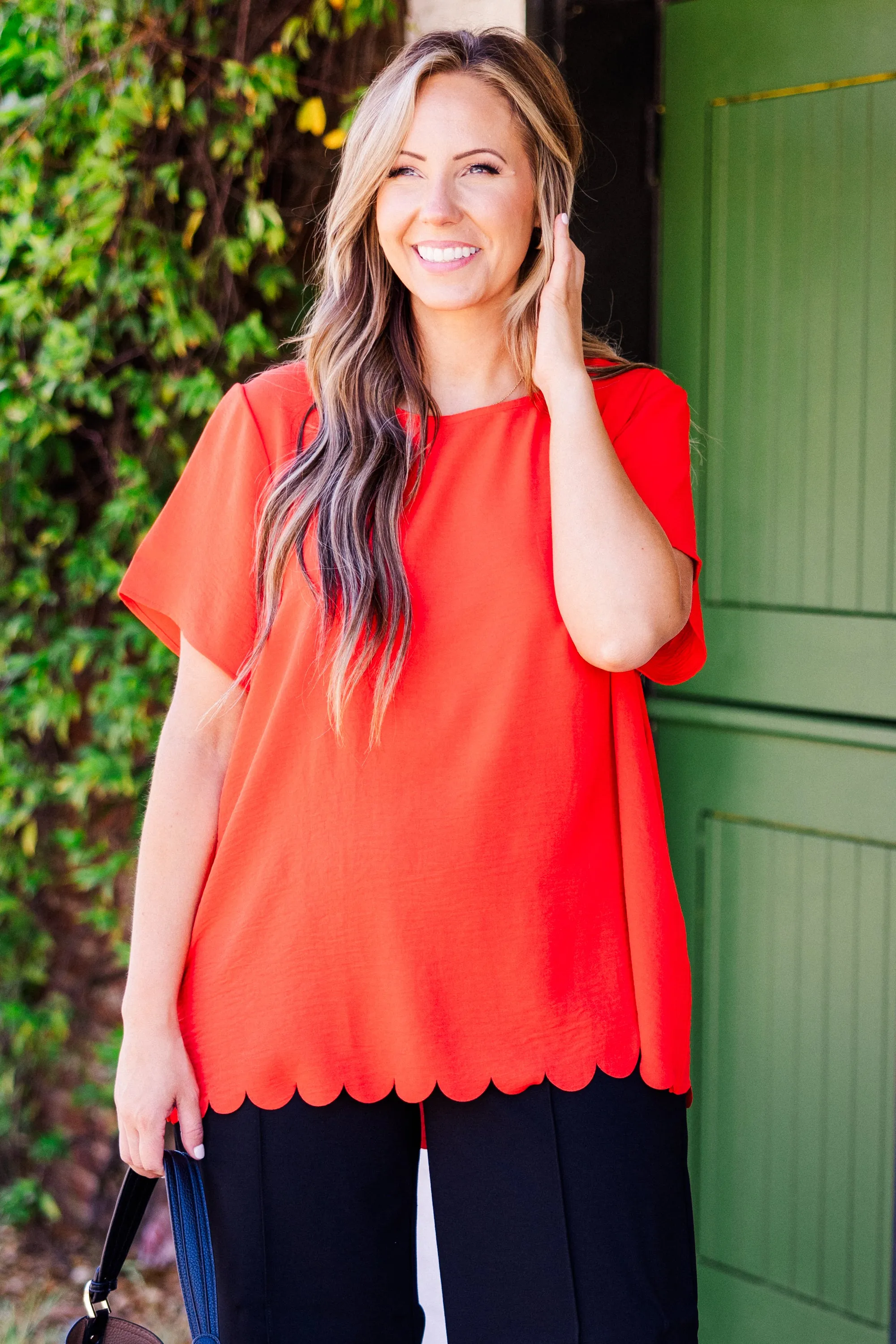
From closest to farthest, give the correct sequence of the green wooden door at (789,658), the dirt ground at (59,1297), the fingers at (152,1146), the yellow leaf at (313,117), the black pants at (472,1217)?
the black pants at (472,1217) → the fingers at (152,1146) → the green wooden door at (789,658) → the yellow leaf at (313,117) → the dirt ground at (59,1297)

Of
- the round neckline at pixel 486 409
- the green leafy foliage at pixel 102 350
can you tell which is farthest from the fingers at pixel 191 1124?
the green leafy foliage at pixel 102 350

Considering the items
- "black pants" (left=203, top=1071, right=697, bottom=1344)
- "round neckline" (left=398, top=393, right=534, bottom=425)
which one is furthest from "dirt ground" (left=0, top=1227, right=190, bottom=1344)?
"round neckline" (left=398, top=393, right=534, bottom=425)

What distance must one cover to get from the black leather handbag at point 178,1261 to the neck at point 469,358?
0.92m

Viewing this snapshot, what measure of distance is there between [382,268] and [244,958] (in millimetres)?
844

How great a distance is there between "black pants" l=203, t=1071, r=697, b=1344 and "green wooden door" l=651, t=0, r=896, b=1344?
847 mm

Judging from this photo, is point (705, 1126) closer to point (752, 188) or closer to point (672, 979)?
point (672, 979)

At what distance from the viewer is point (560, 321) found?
1.45 m

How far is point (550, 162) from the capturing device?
4.84 ft

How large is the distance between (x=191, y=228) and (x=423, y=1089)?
72.6 inches

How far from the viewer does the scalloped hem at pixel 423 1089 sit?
1332 mm

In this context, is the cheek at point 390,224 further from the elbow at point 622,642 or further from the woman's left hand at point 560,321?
the elbow at point 622,642

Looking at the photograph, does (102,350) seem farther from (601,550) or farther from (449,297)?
(601,550)

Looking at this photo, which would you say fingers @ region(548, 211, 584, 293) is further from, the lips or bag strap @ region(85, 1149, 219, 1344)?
bag strap @ region(85, 1149, 219, 1344)

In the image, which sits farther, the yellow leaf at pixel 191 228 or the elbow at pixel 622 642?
the yellow leaf at pixel 191 228
